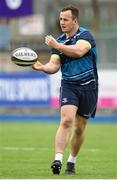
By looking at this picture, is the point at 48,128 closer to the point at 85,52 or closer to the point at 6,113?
the point at 6,113

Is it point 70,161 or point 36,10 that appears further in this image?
point 36,10

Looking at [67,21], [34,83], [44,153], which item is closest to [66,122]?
[67,21]

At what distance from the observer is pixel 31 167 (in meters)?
12.6

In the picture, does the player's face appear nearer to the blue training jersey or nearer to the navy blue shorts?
the blue training jersey

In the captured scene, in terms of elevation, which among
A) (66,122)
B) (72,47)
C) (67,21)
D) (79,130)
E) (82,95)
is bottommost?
(79,130)

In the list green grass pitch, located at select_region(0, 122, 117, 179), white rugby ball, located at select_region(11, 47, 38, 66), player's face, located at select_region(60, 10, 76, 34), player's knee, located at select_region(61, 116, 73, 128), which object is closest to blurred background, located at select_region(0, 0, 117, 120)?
green grass pitch, located at select_region(0, 122, 117, 179)

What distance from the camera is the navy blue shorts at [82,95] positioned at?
452 inches

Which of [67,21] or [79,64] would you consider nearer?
[67,21]

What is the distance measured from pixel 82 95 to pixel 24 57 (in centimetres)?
93

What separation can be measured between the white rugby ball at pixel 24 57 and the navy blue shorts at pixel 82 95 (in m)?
0.52

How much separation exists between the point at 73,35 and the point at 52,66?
0.51m

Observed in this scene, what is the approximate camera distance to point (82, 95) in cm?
1156

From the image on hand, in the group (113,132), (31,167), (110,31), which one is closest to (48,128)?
(113,132)

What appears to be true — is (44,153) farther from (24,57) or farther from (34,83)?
(34,83)
